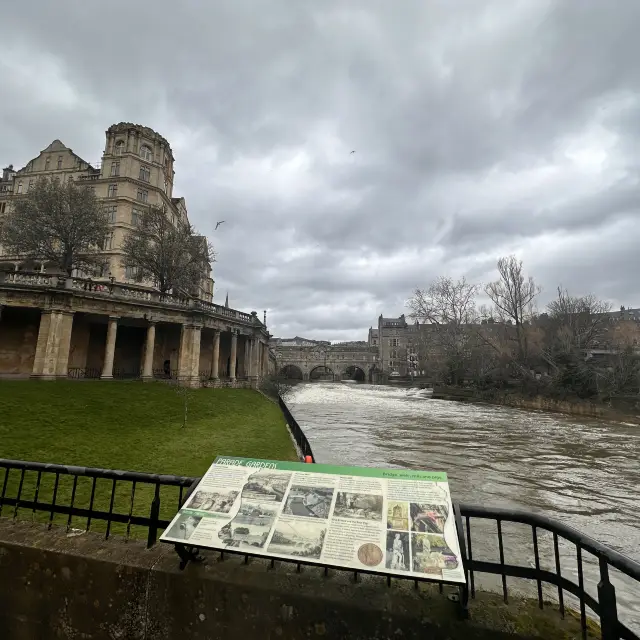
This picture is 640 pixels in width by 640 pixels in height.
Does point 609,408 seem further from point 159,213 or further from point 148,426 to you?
point 159,213

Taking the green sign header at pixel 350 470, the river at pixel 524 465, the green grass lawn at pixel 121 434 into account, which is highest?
the green sign header at pixel 350 470

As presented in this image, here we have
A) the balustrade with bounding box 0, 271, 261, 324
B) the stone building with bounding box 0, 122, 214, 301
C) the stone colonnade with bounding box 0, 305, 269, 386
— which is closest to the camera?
the stone colonnade with bounding box 0, 305, 269, 386

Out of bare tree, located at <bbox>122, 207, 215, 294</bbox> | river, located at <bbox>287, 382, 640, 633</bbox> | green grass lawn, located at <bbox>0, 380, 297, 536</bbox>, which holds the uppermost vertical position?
bare tree, located at <bbox>122, 207, 215, 294</bbox>

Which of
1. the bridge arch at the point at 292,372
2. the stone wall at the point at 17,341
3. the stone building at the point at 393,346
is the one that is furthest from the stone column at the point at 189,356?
the stone building at the point at 393,346

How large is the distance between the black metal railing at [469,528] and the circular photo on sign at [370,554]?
0.26m

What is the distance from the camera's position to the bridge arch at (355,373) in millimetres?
120494

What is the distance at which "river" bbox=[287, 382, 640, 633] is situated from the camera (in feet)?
24.4

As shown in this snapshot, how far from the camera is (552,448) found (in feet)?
59.4

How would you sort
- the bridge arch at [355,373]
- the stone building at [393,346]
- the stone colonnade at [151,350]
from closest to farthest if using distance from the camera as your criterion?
the stone colonnade at [151,350], the stone building at [393,346], the bridge arch at [355,373]

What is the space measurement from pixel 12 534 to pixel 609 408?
42.1 m

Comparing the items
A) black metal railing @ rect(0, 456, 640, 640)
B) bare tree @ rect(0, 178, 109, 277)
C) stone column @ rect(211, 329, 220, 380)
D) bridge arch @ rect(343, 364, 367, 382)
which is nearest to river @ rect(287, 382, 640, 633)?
black metal railing @ rect(0, 456, 640, 640)

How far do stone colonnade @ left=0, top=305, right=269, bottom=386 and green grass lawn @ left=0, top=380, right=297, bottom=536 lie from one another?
86.2 inches

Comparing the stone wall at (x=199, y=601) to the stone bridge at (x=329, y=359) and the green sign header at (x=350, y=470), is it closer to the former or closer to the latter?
the green sign header at (x=350, y=470)

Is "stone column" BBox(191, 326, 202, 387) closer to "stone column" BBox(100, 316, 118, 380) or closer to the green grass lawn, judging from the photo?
the green grass lawn
